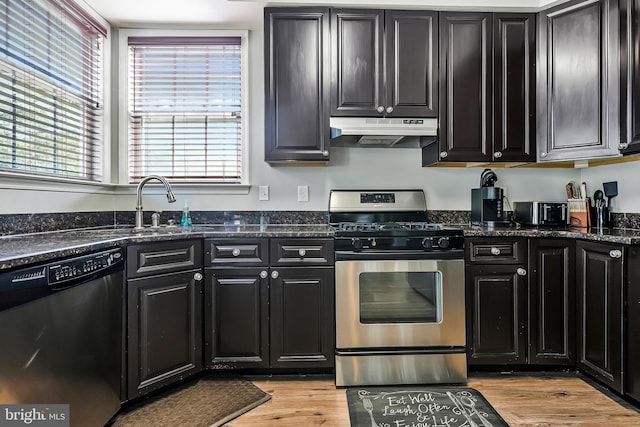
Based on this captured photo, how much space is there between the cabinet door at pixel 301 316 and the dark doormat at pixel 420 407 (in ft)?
1.04

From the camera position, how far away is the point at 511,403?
1926 millimetres

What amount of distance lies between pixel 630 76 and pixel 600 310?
1327 millimetres

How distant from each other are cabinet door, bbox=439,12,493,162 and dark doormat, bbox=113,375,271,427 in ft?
6.24

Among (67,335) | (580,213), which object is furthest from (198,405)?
(580,213)

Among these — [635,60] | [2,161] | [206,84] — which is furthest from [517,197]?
[2,161]

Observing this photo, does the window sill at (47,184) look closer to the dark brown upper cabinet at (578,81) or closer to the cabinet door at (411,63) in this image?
the cabinet door at (411,63)

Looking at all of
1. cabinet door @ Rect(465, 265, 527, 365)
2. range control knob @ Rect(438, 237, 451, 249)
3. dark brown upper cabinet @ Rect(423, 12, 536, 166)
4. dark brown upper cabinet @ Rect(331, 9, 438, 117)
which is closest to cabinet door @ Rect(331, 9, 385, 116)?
dark brown upper cabinet @ Rect(331, 9, 438, 117)

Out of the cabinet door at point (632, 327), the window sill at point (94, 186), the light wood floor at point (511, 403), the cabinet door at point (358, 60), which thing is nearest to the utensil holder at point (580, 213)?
the cabinet door at point (632, 327)

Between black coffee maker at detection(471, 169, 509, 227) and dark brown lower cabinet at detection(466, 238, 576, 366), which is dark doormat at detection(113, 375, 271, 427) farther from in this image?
black coffee maker at detection(471, 169, 509, 227)

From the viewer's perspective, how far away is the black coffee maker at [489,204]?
2.54 m

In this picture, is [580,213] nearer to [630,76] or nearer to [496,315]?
[630,76]

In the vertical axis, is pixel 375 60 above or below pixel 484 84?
above

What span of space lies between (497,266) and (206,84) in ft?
7.81

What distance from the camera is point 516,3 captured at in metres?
2.41
